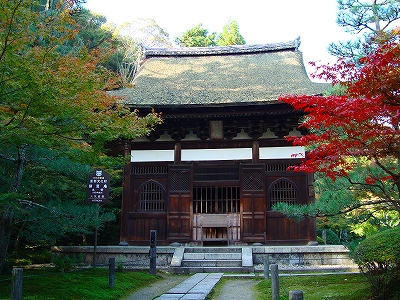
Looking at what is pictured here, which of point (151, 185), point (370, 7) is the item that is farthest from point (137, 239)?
point (370, 7)

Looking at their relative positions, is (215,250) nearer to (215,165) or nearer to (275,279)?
(215,165)

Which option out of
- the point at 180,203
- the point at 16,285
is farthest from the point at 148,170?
the point at 16,285

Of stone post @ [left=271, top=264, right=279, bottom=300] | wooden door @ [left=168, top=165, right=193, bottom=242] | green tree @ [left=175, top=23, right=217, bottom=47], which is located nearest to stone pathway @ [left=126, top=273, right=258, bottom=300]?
stone post @ [left=271, top=264, right=279, bottom=300]

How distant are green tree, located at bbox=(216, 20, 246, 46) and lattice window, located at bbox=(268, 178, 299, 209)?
2827 centimetres

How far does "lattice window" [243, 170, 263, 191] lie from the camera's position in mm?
14008

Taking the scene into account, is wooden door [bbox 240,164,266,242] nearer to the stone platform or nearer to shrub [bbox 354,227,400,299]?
the stone platform

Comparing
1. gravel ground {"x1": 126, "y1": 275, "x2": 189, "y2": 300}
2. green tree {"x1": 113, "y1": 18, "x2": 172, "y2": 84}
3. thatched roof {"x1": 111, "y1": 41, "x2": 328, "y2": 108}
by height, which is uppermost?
green tree {"x1": 113, "y1": 18, "x2": 172, "y2": 84}

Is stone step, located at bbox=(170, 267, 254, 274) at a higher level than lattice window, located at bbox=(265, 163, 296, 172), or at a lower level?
lower

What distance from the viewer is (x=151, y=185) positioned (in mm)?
14531

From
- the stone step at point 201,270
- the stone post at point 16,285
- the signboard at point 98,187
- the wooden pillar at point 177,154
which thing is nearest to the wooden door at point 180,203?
the wooden pillar at point 177,154

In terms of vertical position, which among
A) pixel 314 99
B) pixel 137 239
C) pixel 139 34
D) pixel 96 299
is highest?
pixel 139 34

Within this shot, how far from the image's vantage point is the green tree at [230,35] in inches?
1575

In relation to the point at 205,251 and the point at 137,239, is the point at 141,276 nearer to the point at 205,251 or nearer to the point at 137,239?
the point at 205,251

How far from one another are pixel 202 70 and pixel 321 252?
35.4 feet
